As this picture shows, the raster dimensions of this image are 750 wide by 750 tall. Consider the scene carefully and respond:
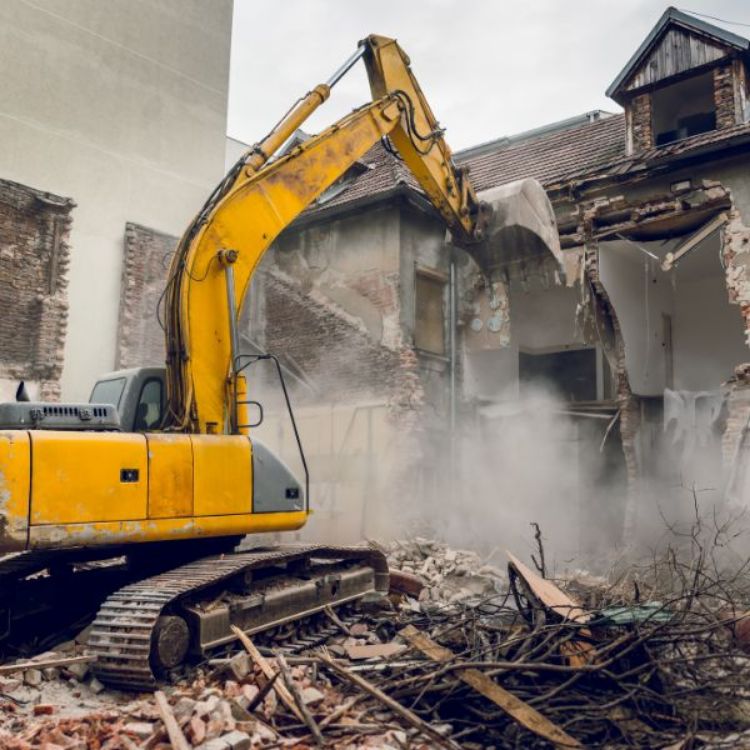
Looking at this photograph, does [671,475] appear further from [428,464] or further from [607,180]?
[607,180]

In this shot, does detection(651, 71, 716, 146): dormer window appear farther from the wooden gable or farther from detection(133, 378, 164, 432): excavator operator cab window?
detection(133, 378, 164, 432): excavator operator cab window

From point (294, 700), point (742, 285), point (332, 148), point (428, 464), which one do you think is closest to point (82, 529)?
point (294, 700)

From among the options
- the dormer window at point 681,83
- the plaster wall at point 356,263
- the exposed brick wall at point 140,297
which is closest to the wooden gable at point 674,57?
the dormer window at point 681,83

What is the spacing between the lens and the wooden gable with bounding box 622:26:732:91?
12898 millimetres

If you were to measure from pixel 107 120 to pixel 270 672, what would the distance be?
1348cm

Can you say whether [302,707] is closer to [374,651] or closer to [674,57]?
[374,651]

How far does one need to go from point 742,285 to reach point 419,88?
5823 millimetres

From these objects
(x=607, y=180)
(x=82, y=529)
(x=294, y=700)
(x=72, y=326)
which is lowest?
(x=294, y=700)

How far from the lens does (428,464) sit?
14156mm

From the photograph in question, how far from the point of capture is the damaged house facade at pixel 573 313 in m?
12.6

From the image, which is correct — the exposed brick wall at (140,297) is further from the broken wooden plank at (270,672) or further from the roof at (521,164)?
the broken wooden plank at (270,672)

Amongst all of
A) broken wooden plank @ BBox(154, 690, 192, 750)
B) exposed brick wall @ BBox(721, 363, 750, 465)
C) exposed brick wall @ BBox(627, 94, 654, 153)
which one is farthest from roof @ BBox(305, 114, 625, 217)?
broken wooden plank @ BBox(154, 690, 192, 750)

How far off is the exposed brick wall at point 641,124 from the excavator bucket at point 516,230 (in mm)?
3777

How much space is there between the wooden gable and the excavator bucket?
4.43 m
